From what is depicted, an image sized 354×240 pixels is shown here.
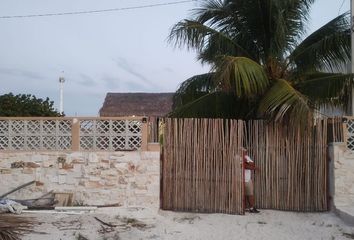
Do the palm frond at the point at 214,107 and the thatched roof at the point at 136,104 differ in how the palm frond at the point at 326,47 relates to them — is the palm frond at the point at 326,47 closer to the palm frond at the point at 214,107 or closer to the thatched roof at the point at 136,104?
the palm frond at the point at 214,107

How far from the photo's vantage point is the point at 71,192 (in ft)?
32.3

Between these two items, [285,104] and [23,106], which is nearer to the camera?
[285,104]

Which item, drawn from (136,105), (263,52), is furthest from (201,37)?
(136,105)

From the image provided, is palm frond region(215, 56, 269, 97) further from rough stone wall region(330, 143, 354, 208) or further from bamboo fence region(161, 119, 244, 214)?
rough stone wall region(330, 143, 354, 208)

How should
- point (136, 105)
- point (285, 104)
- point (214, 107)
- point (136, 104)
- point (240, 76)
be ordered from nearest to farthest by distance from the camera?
1. point (285, 104)
2. point (240, 76)
3. point (214, 107)
4. point (136, 105)
5. point (136, 104)

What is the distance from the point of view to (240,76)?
31.6ft


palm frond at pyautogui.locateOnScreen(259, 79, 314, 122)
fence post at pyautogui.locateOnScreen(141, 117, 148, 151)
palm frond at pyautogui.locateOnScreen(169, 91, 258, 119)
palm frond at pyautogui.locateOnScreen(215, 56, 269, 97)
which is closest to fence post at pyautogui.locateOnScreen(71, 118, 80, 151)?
fence post at pyautogui.locateOnScreen(141, 117, 148, 151)

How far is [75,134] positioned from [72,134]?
0.20ft

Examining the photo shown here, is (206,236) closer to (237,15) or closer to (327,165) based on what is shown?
(327,165)

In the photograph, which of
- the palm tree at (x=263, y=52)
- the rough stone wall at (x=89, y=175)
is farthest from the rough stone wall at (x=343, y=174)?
the rough stone wall at (x=89, y=175)

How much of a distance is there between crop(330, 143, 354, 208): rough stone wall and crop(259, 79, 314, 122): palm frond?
1114 mm

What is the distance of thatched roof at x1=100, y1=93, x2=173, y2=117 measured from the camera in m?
27.4

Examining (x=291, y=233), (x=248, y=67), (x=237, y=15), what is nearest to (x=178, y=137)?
(x=248, y=67)

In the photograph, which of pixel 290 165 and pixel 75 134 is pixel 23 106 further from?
pixel 290 165
